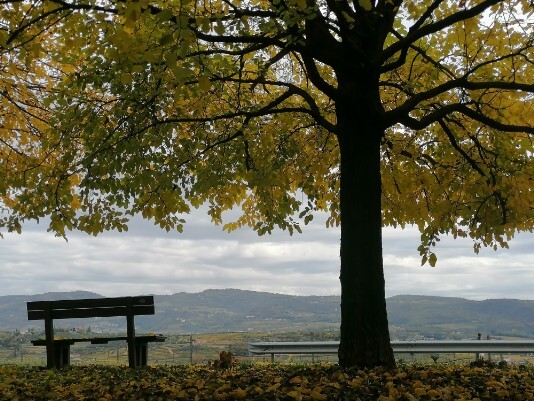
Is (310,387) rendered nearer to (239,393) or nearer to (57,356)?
(239,393)

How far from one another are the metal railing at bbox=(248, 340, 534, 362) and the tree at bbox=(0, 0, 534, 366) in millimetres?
3072

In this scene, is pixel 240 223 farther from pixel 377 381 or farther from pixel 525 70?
pixel 377 381

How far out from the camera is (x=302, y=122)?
12320 millimetres

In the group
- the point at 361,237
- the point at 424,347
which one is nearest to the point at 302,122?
the point at 361,237

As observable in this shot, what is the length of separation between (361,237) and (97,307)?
565 cm

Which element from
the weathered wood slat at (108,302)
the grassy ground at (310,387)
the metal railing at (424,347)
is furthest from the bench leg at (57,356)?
the metal railing at (424,347)

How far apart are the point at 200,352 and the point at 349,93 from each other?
57.7 feet

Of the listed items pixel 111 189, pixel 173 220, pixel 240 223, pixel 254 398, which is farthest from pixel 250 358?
pixel 254 398

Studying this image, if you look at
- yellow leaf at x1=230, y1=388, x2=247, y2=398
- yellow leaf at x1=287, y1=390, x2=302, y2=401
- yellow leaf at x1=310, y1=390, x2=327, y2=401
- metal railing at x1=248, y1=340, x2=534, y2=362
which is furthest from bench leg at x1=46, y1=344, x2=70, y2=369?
yellow leaf at x1=310, y1=390, x2=327, y2=401

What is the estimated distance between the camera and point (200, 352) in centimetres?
2447

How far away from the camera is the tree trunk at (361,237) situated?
861cm

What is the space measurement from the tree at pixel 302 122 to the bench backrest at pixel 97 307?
1427 mm

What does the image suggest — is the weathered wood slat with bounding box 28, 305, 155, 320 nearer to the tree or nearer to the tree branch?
the tree

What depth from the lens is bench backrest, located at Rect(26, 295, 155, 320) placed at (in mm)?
11578
